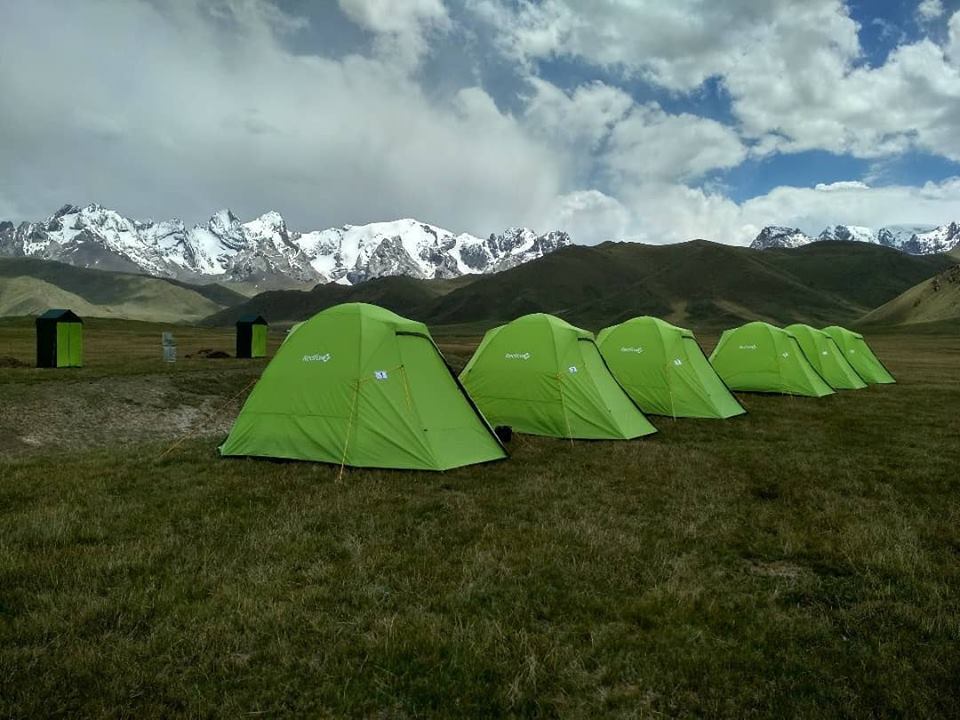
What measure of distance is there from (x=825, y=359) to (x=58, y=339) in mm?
37210

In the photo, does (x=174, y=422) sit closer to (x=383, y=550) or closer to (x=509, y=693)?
(x=383, y=550)

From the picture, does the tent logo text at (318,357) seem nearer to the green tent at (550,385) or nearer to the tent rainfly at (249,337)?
the green tent at (550,385)

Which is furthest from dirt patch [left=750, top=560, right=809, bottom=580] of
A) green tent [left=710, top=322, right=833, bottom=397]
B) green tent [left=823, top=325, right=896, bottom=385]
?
green tent [left=823, top=325, right=896, bottom=385]

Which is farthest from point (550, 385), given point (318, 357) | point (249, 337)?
point (249, 337)

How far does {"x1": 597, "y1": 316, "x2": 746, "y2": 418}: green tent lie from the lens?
20.4 meters

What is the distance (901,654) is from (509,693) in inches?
144

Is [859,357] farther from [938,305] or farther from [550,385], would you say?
[938,305]

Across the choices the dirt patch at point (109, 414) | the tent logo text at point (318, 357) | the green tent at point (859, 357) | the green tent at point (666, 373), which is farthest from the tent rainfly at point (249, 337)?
the green tent at point (859, 357)

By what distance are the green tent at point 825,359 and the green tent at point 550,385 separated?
19.3 metres

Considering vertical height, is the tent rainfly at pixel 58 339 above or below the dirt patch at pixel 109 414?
above

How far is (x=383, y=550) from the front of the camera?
7699 mm

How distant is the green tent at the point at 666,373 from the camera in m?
20.4

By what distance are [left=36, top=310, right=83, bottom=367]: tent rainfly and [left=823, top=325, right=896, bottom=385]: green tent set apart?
3991cm

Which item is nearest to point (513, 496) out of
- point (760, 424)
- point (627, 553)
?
point (627, 553)
